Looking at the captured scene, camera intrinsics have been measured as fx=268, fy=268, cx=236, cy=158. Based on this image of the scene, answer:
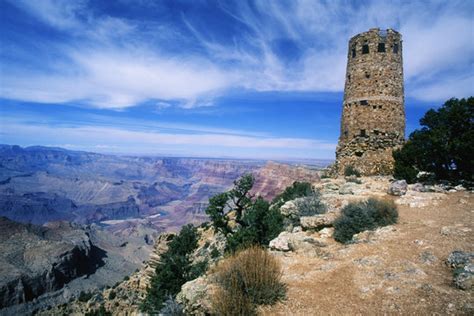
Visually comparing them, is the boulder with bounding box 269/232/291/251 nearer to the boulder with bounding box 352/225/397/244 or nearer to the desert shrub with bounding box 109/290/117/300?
the boulder with bounding box 352/225/397/244

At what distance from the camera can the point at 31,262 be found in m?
71.7

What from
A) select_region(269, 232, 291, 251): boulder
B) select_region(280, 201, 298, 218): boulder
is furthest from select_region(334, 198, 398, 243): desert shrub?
select_region(280, 201, 298, 218): boulder

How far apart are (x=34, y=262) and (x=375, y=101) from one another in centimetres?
8872

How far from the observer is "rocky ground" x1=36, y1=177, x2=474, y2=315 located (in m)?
5.23

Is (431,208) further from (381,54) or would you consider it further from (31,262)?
(31,262)

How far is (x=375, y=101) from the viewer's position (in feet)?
66.5

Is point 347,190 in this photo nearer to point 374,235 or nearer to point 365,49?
point 374,235

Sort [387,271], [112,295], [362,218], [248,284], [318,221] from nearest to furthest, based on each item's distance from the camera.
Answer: [248,284] → [387,271] → [362,218] → [318,221] → [112,295]

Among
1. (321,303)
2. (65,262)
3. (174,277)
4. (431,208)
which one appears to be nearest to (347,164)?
(431,208)

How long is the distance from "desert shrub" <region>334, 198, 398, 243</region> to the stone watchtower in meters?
11.3

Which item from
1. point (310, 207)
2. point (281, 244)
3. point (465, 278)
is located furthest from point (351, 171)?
point (465, 278)

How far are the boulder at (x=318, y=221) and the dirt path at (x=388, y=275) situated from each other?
5.33 ft

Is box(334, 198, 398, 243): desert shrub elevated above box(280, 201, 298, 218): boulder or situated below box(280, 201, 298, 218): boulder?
above

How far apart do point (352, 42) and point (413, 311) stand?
70.4 ft
